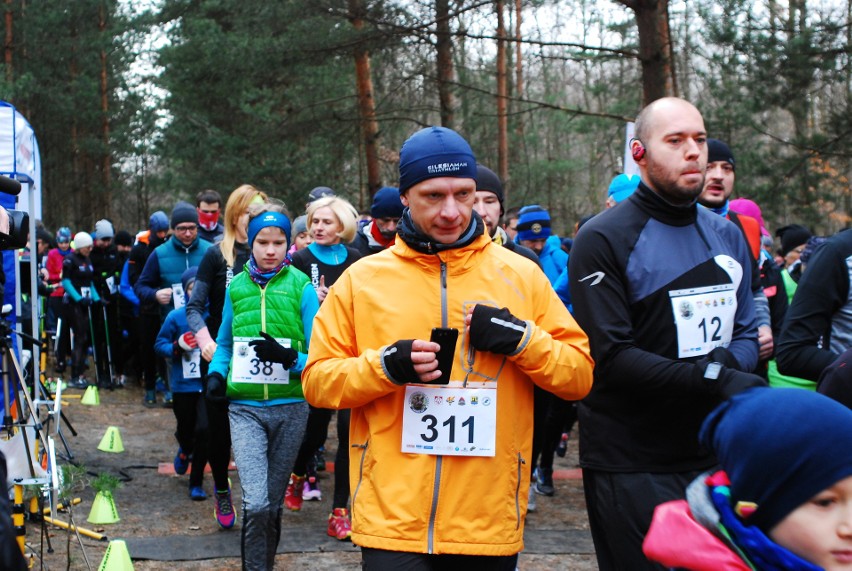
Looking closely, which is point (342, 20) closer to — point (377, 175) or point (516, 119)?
point (377, 175)

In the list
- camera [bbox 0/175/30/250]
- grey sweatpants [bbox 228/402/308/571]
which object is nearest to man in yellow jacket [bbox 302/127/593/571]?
camera [bbox 0/175/30/250]

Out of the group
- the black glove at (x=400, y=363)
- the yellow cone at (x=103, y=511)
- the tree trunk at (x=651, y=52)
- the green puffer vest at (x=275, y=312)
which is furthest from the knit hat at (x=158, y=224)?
the black glove at (x=400, y=363)

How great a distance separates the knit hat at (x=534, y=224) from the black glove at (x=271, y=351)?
132 inches

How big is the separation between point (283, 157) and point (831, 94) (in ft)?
37.3

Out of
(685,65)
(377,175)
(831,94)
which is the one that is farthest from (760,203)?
(685,65)

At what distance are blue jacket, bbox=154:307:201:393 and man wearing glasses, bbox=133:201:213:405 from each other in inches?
35.2

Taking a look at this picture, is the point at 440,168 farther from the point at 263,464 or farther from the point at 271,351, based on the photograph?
the point at 263,464

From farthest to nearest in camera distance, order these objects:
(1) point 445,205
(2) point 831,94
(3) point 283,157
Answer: (3) point 283,157 < (2) point 831,94 < (1) point 445,205

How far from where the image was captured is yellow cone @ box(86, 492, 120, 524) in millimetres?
7164

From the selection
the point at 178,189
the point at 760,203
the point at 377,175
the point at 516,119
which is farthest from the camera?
the point at 516,119

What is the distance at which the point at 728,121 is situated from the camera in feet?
72.0

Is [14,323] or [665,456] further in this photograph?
[14,323]

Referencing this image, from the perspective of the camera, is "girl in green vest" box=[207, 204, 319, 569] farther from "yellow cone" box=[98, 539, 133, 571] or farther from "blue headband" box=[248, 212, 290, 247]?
"yellow cone" box=[98, 539, 133, 571]

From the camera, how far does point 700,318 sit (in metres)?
3.69
